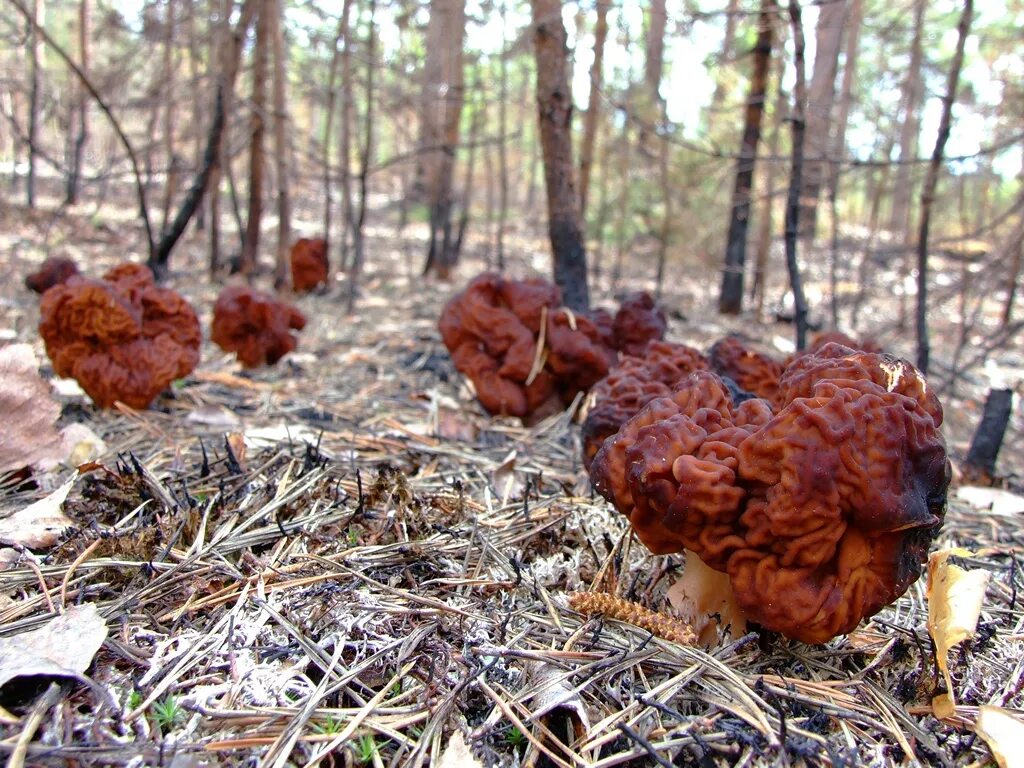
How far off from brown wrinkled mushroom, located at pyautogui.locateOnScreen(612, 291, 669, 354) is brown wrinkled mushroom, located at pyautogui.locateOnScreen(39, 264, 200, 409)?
2.72m

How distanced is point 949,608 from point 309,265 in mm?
9628

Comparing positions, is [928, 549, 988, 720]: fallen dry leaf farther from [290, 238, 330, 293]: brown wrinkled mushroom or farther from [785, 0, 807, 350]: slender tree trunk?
[290, 238, 330, 293]: brown wrinkled mushroom

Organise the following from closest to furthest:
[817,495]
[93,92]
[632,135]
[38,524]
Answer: [817,495]
[38,524]
[93,92]
[632,135]

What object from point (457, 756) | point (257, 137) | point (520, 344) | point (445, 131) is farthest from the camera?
point (445, 131)

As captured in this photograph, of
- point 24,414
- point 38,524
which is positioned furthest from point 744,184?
point 38,524

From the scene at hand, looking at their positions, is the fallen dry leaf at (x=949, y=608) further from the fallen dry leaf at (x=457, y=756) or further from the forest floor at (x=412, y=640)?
the fallen dry leaf at (x=457, y=756)

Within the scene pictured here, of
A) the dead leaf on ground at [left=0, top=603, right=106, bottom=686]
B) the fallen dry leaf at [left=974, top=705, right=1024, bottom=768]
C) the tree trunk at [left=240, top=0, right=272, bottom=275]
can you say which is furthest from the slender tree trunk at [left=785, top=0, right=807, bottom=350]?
the tree trunk at [left=240, top=0, right=272, bottom=275]

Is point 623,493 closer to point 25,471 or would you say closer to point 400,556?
point 400,556

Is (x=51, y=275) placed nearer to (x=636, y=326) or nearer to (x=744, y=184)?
(x=636, y=326)

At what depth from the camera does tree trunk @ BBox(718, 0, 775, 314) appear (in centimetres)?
847

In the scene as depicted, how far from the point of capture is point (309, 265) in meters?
10.3

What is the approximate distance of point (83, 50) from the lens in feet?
41.5

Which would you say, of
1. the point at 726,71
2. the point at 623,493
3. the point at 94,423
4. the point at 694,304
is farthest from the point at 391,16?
the point at 623,493

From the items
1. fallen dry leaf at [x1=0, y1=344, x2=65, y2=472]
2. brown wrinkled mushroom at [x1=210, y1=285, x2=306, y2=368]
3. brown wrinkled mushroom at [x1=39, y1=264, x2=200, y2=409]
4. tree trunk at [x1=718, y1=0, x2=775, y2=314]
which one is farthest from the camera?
tree trunk at [x1=718, y1=0, x2=775, y2=314]
